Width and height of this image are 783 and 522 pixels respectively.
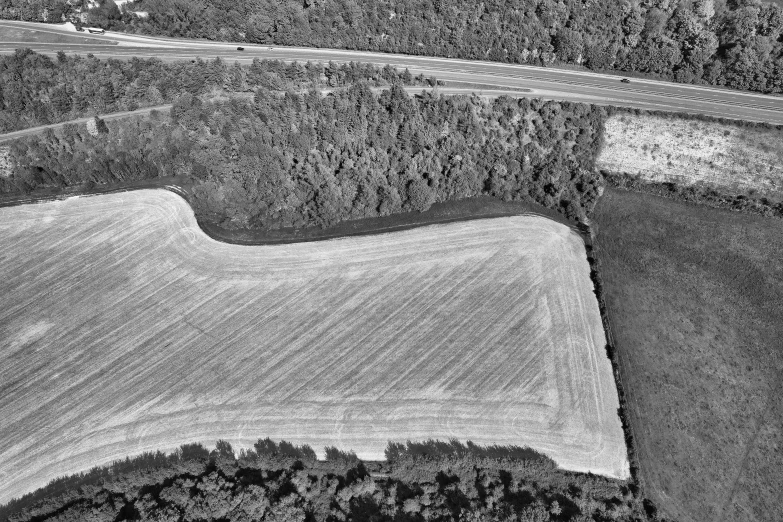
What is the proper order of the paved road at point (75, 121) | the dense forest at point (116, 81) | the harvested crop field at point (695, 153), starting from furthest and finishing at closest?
1. the dense forest at point (116, 81)
2. the paved road at point (75, 121)
3. the harvested crop field at point (695, 153)

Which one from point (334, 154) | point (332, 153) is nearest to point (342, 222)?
point (334, 154)

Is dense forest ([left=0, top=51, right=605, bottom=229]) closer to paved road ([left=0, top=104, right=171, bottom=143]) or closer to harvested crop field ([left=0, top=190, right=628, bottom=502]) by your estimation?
paved road ([left=0, top=104, right=171, bottom=143])

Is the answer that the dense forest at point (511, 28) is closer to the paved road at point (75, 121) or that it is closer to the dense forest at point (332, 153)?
the dense forest at point (332, 153)

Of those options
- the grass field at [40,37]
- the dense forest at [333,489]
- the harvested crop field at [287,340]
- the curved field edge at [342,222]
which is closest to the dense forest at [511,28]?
the grass field at [40,37]

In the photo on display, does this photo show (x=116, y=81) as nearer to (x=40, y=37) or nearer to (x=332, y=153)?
(x=40, y=37)

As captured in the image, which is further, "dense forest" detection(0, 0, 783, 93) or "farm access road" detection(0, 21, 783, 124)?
"dense forest" detection(0, 0, 783, 93)

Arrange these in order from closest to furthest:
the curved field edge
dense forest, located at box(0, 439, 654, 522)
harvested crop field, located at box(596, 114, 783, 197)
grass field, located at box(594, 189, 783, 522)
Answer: dense forest, located at box(0, 439, 654, 522) → grass field, located at box(594, 189, 783, 522) → the curved field edge → harvested crop field, located at box(596, 114, 783, 197)

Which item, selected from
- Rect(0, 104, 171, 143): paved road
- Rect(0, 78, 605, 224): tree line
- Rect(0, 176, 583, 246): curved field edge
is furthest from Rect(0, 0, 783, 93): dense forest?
Rect(0, 176, 583, 246): curved field edge
